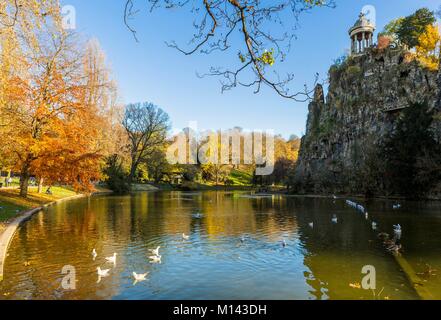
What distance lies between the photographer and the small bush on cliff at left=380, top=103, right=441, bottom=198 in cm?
4000

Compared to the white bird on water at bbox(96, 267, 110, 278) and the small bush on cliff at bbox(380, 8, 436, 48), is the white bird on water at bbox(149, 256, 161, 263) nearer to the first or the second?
the white bird on water at bbox(96, 267, 110, 278)

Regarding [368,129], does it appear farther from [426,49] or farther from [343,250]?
[343,250]

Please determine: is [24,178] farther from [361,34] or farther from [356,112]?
[361,34]

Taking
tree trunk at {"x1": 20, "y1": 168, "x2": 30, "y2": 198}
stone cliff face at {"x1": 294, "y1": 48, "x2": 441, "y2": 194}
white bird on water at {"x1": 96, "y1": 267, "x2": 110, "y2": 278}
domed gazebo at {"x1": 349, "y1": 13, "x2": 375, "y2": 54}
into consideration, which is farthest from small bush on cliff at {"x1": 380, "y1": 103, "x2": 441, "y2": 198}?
tree trunk at {"x1": 20, "y1": 168, "x2": 30, "y2": 198}

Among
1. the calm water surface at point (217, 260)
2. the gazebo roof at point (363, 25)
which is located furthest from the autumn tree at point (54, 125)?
the gazebo roof at point (363, 25)

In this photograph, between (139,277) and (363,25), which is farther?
(363,25)

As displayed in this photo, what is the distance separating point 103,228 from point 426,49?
64779mm

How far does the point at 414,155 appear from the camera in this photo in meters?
42.4

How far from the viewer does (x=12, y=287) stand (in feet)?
30.9

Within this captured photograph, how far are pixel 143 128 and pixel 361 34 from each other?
158 ft

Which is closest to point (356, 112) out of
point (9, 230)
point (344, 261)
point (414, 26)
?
point (414, 26)

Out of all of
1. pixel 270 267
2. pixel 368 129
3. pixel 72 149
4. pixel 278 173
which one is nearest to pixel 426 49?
pixel 368 129

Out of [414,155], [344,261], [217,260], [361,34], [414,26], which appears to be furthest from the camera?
[361,34]

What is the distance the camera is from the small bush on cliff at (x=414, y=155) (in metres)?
40.0
